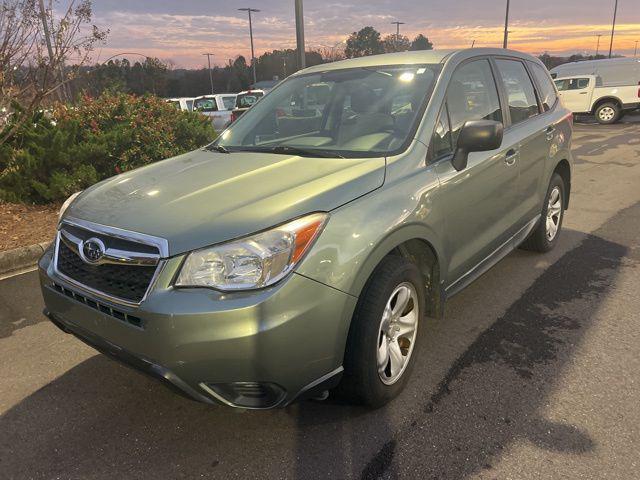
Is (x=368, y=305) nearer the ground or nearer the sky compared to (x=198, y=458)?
nearer the sky

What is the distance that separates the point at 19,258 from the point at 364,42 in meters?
58.0

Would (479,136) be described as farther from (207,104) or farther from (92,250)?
(207,104)

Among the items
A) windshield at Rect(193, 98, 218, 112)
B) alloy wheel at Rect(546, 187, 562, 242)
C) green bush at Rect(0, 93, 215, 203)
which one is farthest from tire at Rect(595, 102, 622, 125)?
alloy wheel at Rect(546, 187, 562, 242)

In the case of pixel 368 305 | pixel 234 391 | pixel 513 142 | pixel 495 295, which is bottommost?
pixel 495 295

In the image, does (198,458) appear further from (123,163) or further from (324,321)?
(123,163)

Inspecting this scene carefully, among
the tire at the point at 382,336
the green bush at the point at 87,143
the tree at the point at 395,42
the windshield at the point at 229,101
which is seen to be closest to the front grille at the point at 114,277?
the tire at the point at 382,336

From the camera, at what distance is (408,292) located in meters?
2.69

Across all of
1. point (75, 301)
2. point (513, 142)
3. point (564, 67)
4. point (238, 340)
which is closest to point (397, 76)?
point (513, 142)

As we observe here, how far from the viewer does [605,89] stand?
61.0ft

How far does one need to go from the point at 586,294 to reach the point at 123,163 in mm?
5919

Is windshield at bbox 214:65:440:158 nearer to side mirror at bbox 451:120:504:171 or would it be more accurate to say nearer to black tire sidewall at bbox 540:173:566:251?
side mirror at bbox 451:120:504:171

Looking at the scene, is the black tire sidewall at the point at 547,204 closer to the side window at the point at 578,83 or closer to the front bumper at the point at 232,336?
the front bumper at the point at 232,336

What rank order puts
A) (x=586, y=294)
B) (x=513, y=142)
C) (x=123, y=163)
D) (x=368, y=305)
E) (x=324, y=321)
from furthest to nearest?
1. (x=123, y=163)
2. (x=586, y=294)
3. (x=513, y=142)
4. (x=368, y=305)
5. (x=324, y=321)

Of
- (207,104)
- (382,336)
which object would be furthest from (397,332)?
(207,104)
